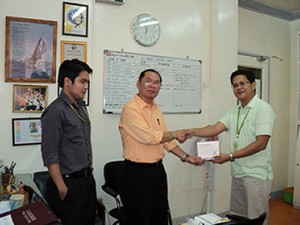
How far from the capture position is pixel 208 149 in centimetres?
218

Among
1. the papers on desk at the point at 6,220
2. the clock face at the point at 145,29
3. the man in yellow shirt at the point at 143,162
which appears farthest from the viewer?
the clock face at the point at 145,29

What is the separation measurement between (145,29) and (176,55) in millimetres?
480

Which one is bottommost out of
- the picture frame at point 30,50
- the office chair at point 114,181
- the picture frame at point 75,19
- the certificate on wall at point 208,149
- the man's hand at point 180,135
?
the office chair at point 114,181

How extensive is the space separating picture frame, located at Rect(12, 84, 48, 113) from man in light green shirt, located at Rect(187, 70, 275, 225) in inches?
62.0

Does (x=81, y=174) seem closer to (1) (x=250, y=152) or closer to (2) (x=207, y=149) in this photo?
(2) (x=207, y=149)

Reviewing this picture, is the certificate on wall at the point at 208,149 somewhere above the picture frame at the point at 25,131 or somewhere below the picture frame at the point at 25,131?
below

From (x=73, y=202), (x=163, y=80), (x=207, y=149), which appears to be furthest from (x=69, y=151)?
(x=163, y=80)

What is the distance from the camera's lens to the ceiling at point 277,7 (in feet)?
12.9

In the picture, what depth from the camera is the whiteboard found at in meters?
2.74

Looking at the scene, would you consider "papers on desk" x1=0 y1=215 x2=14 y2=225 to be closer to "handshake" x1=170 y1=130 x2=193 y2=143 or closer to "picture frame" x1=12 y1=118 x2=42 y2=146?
"picture frame" x1=12 y1=118 x2=42 y2=146

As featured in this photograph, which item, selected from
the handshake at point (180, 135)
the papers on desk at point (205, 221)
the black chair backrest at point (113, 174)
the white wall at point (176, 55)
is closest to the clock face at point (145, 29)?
the white wall at point (176, 55)

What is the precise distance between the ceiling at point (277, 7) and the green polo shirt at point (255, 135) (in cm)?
237

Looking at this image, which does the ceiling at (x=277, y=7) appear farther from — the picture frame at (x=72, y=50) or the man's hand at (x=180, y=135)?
the picture frame at (x=72, y=50)

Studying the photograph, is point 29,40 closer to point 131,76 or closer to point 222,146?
point 131,76
